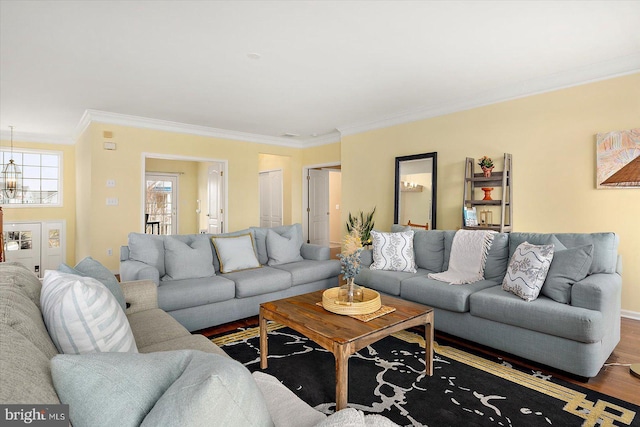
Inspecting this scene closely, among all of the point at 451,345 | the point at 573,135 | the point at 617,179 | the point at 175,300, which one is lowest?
the point at 451,345

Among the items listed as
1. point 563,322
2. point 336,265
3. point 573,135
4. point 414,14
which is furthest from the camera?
point 336,265

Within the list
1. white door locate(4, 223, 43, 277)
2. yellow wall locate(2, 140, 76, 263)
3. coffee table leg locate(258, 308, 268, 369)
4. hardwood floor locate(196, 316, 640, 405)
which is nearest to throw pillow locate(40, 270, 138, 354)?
coffee table leg locate(258, 308, 268, 369)

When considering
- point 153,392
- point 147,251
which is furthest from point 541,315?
point 147,251

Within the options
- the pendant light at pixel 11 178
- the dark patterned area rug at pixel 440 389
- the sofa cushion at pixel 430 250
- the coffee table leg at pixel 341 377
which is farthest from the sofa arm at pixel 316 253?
the pendant light at pixel 11 178

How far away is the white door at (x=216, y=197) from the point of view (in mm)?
6695

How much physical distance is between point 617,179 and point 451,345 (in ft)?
7.98

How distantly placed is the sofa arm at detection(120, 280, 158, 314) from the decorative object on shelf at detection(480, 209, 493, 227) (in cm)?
374

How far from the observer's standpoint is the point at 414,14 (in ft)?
8.44

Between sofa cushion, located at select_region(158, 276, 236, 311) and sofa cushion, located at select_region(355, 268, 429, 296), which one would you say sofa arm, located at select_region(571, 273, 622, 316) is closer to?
sofa cushion, located at select_region(355, 268, 429, 296)

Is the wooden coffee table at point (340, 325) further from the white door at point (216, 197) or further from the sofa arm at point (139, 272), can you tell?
the white door at point (216, 197)

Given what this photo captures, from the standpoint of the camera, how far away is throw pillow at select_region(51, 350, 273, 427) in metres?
0.65

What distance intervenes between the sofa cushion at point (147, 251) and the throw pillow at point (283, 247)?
4.07 feet

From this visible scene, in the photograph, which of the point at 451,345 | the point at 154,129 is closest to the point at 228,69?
the point at 154,129

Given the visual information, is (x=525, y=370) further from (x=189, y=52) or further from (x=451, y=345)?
(x=189, y=52)
